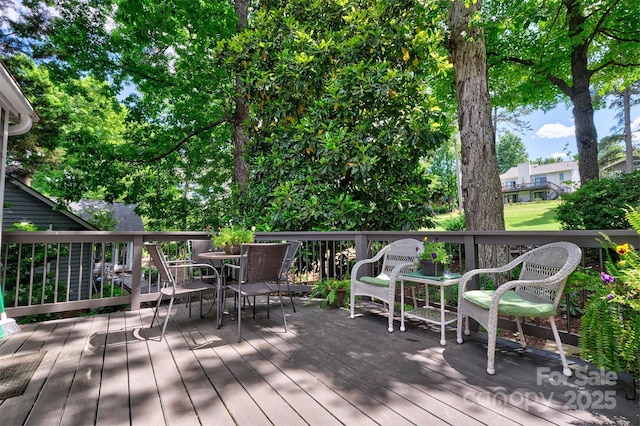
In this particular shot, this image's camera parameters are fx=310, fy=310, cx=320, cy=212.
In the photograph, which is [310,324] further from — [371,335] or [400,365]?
[400,365]

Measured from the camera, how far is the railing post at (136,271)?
165 inches

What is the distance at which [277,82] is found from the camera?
6.22m

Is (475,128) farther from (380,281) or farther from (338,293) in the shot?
(338,293)

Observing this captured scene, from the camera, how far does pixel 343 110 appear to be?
5.88 m

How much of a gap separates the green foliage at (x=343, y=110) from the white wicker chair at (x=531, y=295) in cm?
309

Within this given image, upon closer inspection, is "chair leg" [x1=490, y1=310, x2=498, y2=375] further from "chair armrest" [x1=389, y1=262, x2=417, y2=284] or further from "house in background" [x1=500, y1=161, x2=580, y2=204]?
"house in background" [x1=500, y1=161, x2=580, y2=204]

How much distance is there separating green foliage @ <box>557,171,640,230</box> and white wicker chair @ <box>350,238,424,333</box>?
15.8 ft

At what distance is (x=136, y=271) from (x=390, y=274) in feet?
11.0

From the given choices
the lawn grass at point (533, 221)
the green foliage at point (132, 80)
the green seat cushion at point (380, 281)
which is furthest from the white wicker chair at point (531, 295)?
the lawn grass at point (533, 221)

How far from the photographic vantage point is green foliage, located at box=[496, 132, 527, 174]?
44156 mm

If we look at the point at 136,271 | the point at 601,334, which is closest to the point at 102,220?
the point at 136,271

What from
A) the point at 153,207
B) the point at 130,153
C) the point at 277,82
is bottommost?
the point at 153,207

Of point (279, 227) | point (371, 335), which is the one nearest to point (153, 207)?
point (279, 227)

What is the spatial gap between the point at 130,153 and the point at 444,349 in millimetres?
8820
